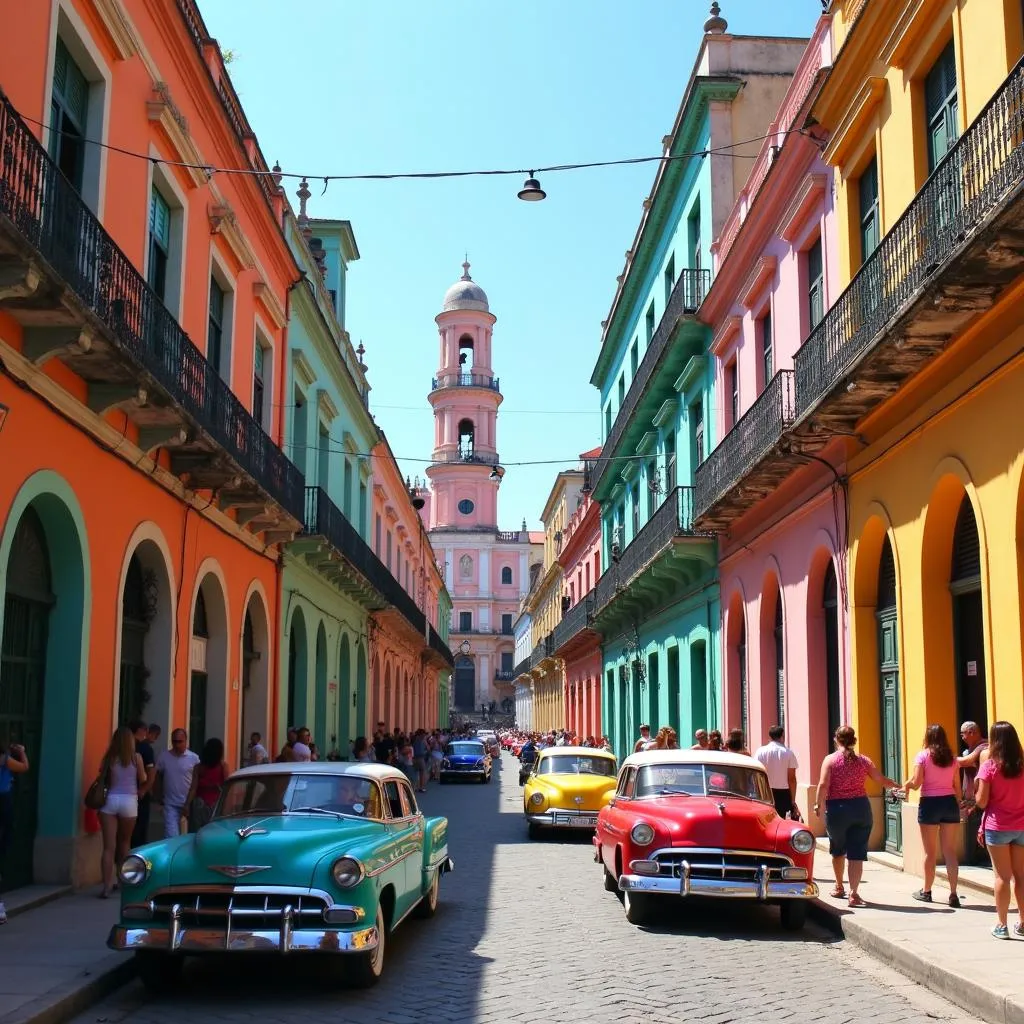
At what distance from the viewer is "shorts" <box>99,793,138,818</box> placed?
10422 millimetres

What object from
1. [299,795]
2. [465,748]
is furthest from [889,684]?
[465,748]

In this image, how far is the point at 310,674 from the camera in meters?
22.3

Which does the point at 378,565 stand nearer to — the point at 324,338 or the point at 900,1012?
the point at 324,338

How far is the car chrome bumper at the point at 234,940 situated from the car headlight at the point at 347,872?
270 millimetres

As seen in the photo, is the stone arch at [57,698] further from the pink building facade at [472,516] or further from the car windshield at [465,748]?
the pink building facade at [472,516]

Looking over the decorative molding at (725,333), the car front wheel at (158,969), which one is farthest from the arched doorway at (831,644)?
the car front wheel at (158,969)

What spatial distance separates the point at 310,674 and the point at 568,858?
8655 mm

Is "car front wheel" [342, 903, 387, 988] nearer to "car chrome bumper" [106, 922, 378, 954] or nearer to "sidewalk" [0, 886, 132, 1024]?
"car chrome bumper" [106, 922, 378, 954]

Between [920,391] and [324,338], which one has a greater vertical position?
[324,338]

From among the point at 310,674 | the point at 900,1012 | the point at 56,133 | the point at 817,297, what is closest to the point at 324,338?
the point at 310,674

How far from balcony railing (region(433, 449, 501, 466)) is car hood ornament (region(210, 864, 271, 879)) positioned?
6765 cm

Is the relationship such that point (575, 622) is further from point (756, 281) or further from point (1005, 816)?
point (1005, 816)

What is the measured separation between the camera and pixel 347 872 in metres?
7.17

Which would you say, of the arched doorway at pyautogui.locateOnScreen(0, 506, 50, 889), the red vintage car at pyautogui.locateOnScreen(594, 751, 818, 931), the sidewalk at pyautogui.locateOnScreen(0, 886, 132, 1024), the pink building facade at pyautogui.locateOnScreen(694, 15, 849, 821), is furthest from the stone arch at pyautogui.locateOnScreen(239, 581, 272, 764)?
the red vintage car at pyautogui.locateOnScreen(594, 751, 818, 931)
